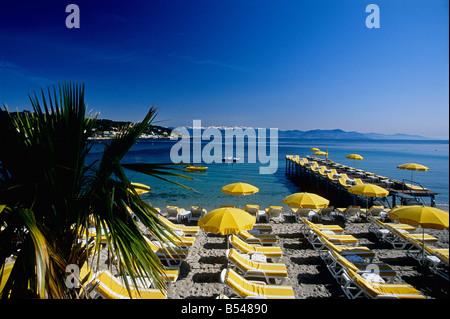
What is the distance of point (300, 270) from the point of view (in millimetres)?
6590

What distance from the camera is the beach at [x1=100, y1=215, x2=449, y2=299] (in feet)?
18.3

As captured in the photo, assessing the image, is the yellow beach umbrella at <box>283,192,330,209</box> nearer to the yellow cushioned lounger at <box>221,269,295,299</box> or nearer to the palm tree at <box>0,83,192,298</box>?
the yellow cushioned lounger at <box>221,269,295,299</box>

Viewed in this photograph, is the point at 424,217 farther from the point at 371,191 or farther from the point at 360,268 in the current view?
the point at 371,191

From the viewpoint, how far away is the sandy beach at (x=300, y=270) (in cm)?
559

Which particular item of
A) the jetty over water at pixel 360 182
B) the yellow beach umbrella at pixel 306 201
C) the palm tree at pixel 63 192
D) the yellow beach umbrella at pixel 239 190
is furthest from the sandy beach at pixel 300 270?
the jetty over water at pixel 360 182

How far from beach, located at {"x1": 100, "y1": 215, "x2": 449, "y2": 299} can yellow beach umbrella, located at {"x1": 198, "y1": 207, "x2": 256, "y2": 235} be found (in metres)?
1.46

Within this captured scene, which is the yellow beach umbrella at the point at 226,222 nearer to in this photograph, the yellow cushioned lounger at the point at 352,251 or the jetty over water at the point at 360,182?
the yellow cushioned lounger at the point at 352,251

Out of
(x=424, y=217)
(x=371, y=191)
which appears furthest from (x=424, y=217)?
(x=371, y=191)

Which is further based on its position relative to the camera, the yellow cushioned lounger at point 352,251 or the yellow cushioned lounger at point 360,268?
the yellow cushioned lounger at point 352,251

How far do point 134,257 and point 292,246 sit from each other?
756 cm

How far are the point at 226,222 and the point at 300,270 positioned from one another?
2810 mm

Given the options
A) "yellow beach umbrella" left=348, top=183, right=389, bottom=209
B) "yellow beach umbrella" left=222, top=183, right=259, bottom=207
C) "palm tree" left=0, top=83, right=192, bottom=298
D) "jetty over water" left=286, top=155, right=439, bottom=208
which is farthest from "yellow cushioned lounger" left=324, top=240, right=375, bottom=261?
"jetty over water" left=286, top=155, right=439, bottom=208

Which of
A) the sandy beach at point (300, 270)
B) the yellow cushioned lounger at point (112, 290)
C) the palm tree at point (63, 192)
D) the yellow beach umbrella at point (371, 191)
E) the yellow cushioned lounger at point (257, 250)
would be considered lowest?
the sandy beach at point (300, 270)

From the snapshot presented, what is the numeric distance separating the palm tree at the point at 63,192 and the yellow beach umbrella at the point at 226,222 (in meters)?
3.71
